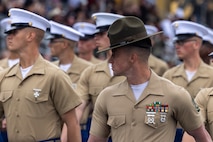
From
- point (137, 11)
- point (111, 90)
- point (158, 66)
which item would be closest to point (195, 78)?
point (158, 66)

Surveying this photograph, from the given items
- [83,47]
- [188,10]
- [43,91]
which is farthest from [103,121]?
[188,10]

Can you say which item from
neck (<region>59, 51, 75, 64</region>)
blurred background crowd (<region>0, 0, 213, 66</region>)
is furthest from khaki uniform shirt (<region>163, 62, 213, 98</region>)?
blurred background crowd (<region>0, 0, 213, 66</region>)

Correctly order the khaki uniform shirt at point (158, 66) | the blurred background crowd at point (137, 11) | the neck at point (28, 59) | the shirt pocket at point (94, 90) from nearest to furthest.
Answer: the neck at point (28, 59)
the shirt pocket at point (94, 90)
the khaki uniform shirt at point (158, 66)
the blurred background crowd at point (137, 11)

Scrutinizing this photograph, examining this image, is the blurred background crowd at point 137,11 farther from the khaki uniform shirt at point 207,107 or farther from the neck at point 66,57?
the khaki uniform shirt at point 207,107

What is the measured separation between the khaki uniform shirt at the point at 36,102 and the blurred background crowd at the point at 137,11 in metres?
9.78

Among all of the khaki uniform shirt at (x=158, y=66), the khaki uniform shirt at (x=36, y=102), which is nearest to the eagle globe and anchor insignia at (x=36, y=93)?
the khaki uniform shirt at (x=36, y=102)

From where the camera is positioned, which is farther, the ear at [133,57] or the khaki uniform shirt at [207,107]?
the khaki uniform shirt at [207,107]

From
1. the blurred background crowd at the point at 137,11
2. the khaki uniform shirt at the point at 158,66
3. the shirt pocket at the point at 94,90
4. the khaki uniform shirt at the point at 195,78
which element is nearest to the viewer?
the shirt pocket at the point at 94,90

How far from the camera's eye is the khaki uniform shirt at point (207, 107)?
724 cm

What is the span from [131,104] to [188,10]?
19.6 m

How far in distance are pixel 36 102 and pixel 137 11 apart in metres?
15.1

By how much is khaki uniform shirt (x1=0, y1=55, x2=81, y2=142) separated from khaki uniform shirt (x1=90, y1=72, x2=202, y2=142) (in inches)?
54.6

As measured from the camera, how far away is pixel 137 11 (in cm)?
2259

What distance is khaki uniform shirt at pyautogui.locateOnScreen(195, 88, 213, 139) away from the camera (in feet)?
23.7
